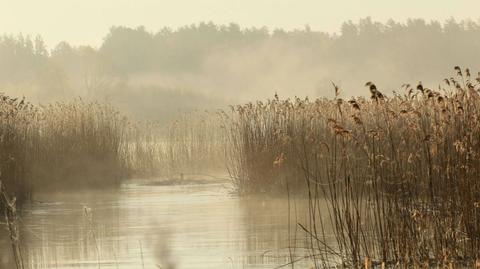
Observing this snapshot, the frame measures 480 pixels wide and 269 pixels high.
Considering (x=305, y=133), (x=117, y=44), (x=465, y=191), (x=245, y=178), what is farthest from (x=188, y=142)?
(x=117, y=44)

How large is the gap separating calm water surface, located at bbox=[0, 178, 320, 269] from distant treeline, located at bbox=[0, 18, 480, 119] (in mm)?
46497

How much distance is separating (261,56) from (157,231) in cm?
6462

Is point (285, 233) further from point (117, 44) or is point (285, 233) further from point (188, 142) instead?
point (117, 44)

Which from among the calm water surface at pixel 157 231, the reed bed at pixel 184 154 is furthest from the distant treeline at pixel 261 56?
the calm water surface at pixel 157 231

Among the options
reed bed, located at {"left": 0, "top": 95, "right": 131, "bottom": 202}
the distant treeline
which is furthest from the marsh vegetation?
the distant treeline

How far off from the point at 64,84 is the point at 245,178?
1531 inches

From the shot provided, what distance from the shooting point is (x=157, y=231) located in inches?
438

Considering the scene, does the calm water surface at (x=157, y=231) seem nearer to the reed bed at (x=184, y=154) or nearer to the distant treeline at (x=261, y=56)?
the reed bed at (x=184, y=154)

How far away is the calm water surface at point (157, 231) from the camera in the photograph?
9125 mm

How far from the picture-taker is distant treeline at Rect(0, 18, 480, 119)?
2675 inches

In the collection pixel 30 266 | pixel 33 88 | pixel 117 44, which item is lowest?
pixel 30 266

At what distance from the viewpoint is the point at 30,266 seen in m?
9.16

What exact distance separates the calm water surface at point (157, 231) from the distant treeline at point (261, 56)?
46.5 metres

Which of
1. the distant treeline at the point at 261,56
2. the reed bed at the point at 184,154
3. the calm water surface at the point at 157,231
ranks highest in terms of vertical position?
the distant treeline at the point at 261,56
